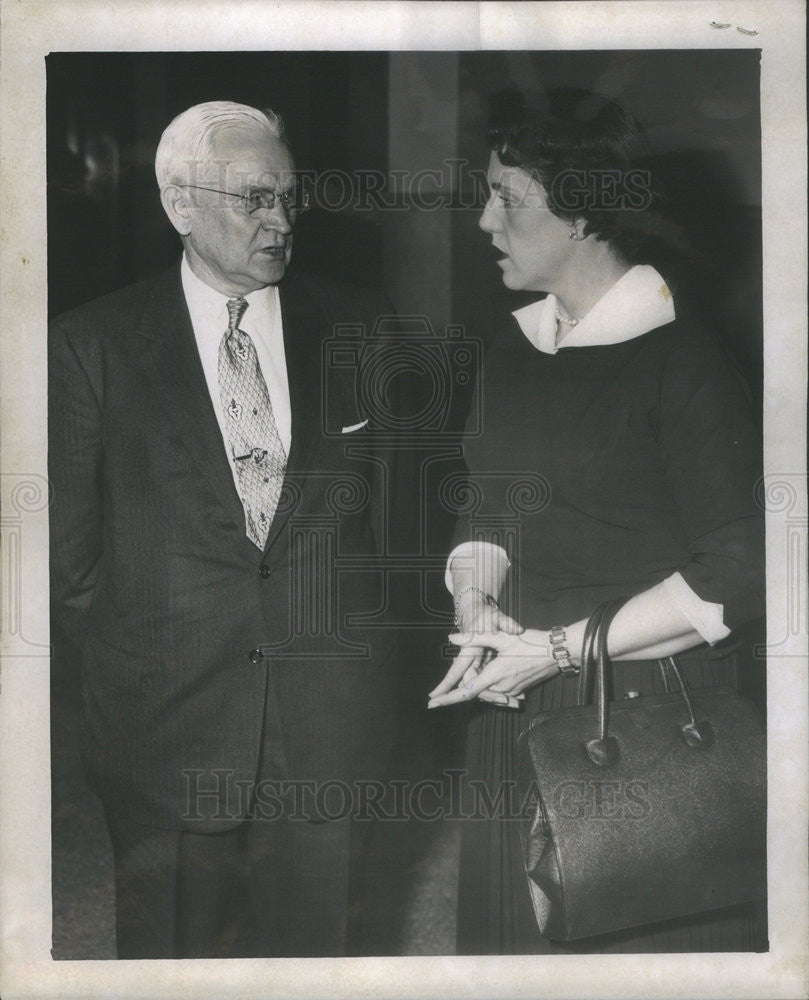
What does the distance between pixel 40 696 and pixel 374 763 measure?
0.52 meters

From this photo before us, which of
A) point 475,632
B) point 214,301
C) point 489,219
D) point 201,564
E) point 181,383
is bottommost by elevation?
point 475,632

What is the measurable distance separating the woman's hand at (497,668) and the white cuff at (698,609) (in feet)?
0.66

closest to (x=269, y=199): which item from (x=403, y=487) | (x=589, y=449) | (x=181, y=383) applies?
(x=181, y=383)

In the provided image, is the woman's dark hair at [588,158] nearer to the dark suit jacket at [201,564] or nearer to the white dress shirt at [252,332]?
the dark suit jacket at [201,564]

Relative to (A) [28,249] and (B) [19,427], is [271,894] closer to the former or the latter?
(B) [19,427]

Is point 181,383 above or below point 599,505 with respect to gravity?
above

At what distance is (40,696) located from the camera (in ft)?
5.48

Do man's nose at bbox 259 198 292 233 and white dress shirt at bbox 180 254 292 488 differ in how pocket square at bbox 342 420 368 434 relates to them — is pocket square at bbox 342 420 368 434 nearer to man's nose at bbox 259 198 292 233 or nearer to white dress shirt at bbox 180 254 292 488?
white dress shirt at bbox 180 254 292 488

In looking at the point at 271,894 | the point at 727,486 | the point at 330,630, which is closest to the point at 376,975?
the point at 271,894

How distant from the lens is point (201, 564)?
163cm

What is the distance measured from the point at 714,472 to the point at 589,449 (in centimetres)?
19

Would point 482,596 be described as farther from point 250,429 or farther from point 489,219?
point 489,219

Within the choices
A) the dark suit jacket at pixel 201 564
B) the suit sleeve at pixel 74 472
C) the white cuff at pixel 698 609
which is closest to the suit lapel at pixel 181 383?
the dark suit jacket at pixel 201 564

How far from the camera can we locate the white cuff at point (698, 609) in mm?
1624
